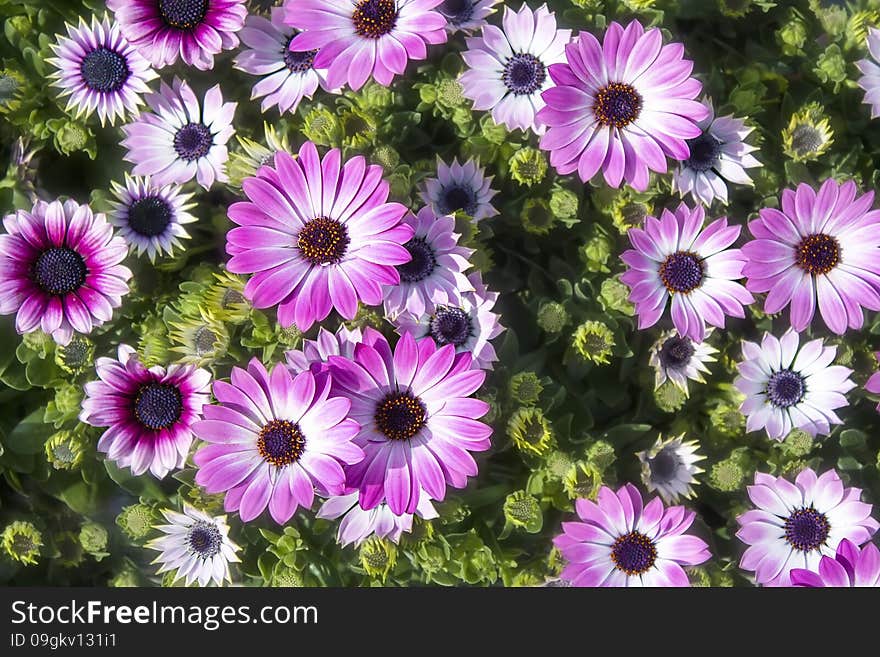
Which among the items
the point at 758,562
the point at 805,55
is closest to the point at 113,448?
the point at 758,562

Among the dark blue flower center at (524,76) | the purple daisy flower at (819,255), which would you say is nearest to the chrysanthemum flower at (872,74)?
the purple daisy flower at (819,255)

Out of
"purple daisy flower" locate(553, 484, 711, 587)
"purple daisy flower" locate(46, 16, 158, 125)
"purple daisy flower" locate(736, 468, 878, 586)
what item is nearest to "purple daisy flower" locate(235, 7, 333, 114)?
"purple daisy flower" locate(46, 16, 158, 125)

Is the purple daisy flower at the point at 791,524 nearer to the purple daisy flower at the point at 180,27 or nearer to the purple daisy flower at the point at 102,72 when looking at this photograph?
the purple daisy flower at the point at 180,27

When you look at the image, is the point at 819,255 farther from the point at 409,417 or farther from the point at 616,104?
the point at 409,417

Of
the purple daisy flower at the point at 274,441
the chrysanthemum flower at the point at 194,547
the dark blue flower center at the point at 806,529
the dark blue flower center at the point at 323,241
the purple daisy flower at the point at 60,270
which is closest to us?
the purple daisy flower at the point at 274,441

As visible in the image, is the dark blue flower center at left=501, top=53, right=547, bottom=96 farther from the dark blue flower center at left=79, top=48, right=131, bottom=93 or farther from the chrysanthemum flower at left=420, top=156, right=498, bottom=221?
the dark blue flower center at left=79, top=48, right=131, bottom=93
